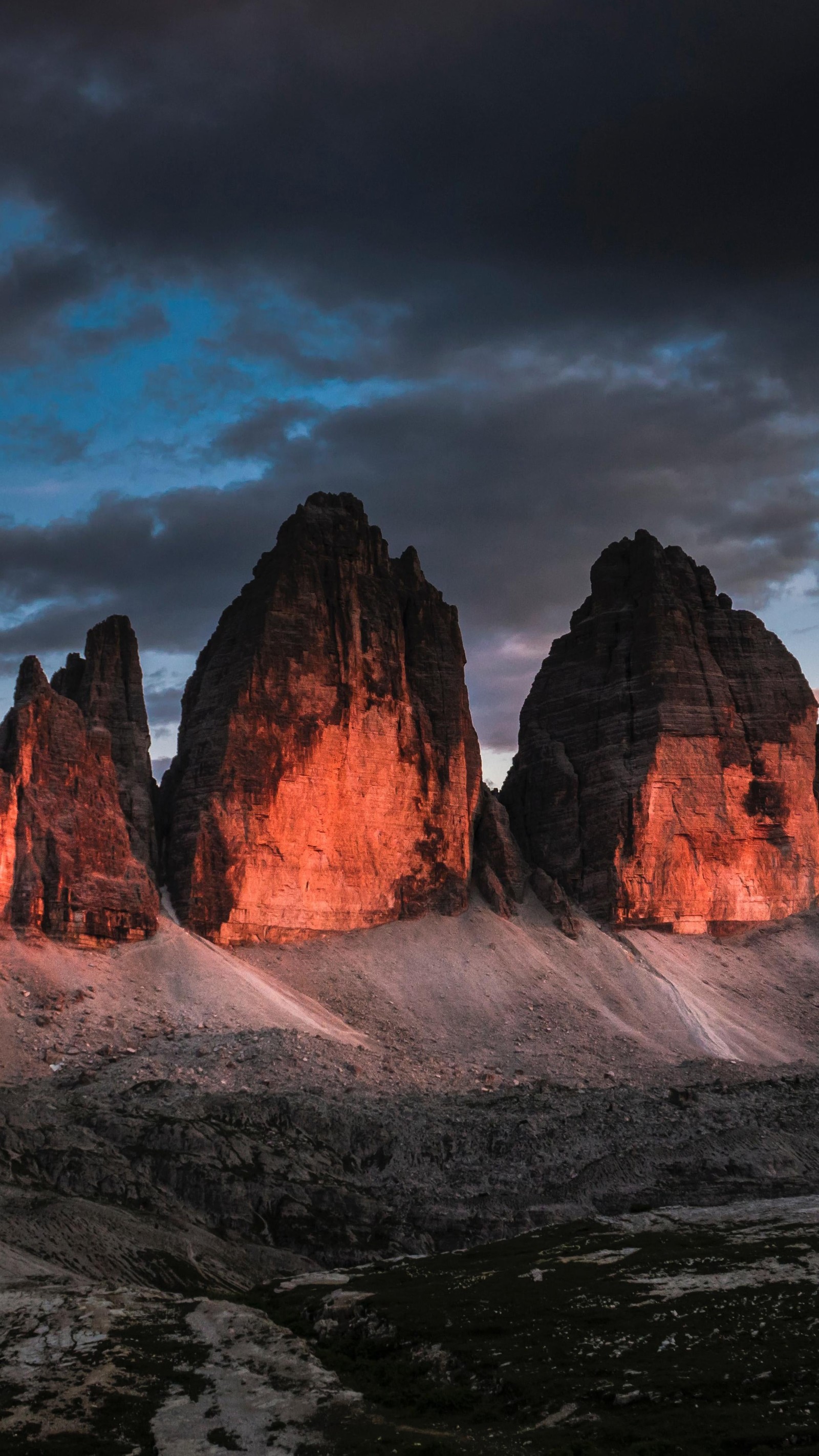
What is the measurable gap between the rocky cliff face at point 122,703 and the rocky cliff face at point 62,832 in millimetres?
6556

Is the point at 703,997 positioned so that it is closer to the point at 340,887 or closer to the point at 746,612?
the point at 340,887

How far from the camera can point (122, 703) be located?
127 m

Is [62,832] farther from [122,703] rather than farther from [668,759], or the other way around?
[668,759]

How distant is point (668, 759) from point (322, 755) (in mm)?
44975

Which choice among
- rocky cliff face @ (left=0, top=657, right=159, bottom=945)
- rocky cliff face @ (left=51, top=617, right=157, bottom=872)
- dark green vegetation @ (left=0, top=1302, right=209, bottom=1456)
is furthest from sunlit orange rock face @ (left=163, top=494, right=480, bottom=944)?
dark green vegetation @ (left=0, top=1302, right=209, bottom=1456)

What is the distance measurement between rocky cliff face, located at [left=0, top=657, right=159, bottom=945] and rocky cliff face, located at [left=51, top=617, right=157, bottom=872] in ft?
21.5

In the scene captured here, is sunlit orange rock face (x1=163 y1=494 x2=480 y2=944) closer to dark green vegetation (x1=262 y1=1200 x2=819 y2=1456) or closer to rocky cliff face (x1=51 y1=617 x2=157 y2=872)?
rocky cliff face (x1=51 y1=617 x2=157 y2=872)

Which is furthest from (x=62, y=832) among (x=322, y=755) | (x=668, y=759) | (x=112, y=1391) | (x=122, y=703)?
(x=668, y=759)

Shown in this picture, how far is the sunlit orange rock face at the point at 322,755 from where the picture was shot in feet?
388

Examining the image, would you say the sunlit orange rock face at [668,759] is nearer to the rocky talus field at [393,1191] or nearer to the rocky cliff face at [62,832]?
the rocky talus field at [393,1191]

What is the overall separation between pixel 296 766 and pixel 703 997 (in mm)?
49003

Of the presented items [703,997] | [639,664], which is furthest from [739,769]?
[703,997]

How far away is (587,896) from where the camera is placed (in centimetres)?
14188

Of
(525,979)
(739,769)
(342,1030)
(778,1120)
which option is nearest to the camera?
(778,1120)
